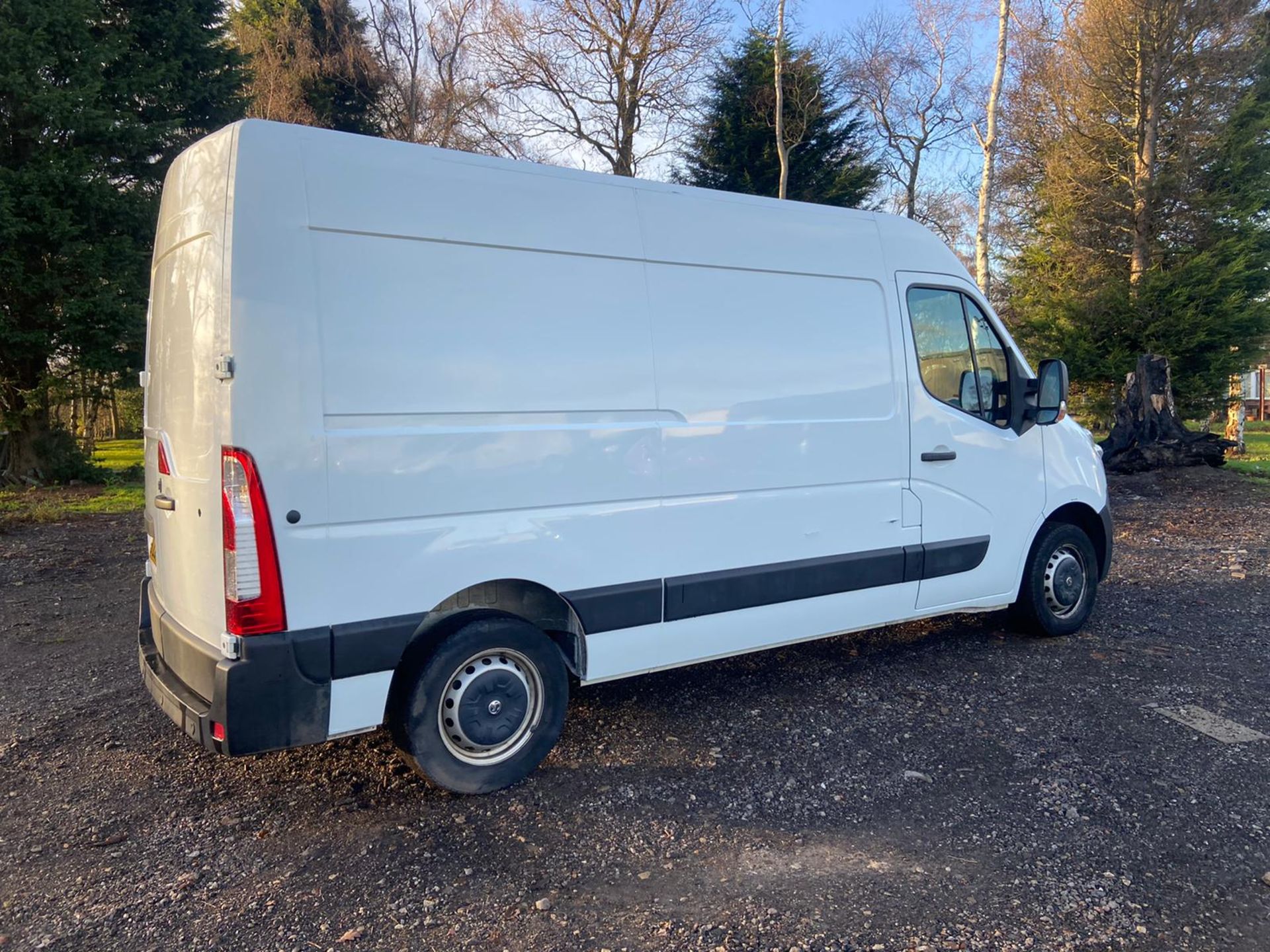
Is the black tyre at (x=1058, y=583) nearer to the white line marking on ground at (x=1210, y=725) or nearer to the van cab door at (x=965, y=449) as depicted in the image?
the van cab door at (x=965, y=449)

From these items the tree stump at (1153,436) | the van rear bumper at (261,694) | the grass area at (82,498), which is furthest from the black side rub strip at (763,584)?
the tree stump at (1153,436)

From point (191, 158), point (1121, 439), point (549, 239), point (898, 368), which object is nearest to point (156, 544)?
point (191, 158)

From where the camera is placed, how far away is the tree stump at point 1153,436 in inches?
510

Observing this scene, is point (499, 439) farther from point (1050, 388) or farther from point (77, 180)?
point (77, 180)

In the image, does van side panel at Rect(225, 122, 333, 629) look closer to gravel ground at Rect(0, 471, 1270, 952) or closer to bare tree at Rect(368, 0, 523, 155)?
gravel ground at Rect(0, 471, 1270, 952)

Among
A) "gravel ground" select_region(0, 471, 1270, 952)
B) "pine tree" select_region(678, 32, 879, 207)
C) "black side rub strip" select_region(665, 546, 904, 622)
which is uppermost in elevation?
"pine tree" select_region(678, 32, 879, 207)

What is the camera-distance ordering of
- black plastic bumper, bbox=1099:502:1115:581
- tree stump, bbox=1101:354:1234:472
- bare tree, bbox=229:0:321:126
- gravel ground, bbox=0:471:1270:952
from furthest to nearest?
bare tree, bbox=229:0:321:126 → tree stump, bbox=1101:354:1234:472 → black plastic bumper, bbox=1099:502:1115:581 → gravel ground, bbox=0:471:1270:952

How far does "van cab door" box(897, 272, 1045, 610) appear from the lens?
16.0 feet

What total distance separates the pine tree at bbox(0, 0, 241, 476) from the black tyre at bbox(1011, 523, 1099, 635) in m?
13.0

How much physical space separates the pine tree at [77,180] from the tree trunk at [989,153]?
46.1ft

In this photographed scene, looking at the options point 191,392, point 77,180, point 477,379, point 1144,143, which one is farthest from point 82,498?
point 1144,143

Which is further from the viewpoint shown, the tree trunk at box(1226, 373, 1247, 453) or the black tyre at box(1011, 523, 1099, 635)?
the tree trunk at box(1226, 373, 1247, 453)

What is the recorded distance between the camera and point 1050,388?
5.21 meters

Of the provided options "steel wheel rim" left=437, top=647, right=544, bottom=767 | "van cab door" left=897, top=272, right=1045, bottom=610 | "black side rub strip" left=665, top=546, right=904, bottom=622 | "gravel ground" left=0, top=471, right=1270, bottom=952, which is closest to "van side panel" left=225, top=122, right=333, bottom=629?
"steel wheel rim" left=437, top=647, right=544, bottom=767
